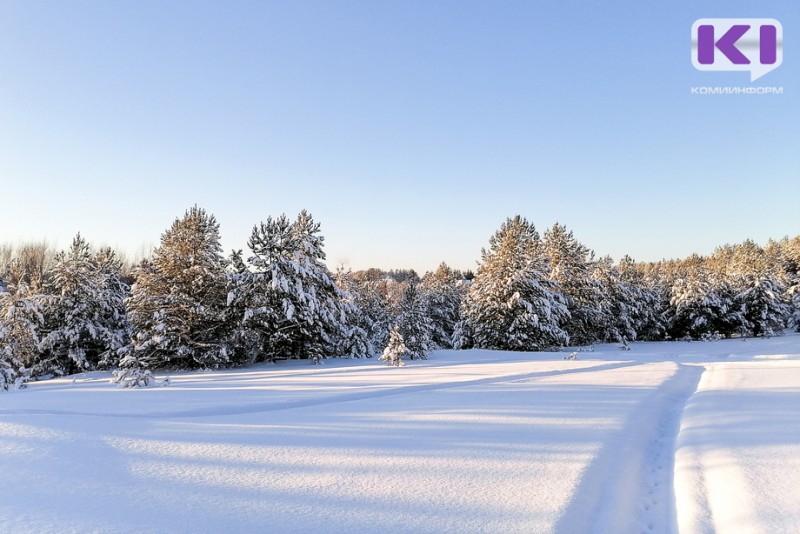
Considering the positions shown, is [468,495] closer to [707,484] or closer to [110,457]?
[707,484]

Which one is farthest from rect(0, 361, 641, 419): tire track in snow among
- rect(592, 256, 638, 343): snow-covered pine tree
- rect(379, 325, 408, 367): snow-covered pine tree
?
rect(592, 256, 638, 343): snow-covered pine tree

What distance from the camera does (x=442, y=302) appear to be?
1665 inches

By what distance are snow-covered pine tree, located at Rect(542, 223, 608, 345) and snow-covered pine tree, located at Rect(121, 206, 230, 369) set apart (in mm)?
23042

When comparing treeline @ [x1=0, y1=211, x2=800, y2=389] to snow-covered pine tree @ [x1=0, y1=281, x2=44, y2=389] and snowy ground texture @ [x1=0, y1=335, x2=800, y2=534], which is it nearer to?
snow-covered pine tree @ [x1=0, y1=281, x2=44, y2=389]

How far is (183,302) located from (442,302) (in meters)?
27.2

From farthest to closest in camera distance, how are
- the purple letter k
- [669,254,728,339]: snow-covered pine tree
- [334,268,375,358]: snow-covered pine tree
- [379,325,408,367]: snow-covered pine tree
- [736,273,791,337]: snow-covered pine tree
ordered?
[669,254,728,339]: snow-covered pine tree → [736,273,791,337]: snow-covered pine tree → [334,268,375,358]: snow-covered pine tree → [379,325,408,367]: snow-covered pine tree → the purple letter k

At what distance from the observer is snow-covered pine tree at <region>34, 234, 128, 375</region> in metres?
21.5

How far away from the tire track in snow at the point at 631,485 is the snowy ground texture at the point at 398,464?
2 centimetres

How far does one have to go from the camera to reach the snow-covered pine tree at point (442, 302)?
39906 mm

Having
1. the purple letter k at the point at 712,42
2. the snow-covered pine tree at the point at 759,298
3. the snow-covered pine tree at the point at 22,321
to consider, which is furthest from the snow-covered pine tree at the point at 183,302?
the snow-covered pine tree at the point at 759,298

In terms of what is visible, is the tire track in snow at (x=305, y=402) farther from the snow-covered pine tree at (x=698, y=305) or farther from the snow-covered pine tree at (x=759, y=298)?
the snow-covered pine tree at (x=759, y=298)

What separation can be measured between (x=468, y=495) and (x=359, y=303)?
86.9 ft

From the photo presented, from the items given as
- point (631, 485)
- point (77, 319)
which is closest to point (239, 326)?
point (77, 319)

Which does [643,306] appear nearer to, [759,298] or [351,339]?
[759,298]
